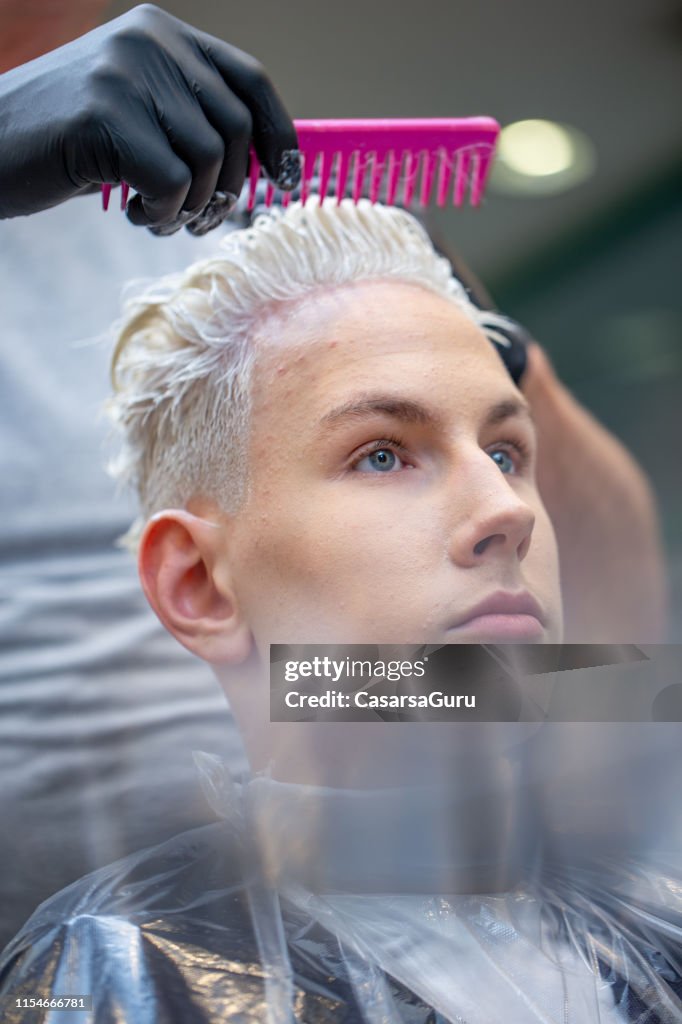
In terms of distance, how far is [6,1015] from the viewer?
0.94 meters

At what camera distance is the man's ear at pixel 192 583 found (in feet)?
3.52

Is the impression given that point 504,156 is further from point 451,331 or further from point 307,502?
point 307,502

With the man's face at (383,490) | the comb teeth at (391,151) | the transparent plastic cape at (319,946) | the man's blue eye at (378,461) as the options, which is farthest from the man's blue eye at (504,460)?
the transparent plastic cape at (319,946)

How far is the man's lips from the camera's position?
98 centimetres

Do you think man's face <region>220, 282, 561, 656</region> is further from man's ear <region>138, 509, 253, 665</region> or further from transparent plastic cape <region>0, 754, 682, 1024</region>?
transparent plastic cape <region>0, 754, 682, 1024</region>

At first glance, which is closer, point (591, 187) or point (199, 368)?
point (199, 368)

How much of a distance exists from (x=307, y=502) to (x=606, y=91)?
794 millimetres

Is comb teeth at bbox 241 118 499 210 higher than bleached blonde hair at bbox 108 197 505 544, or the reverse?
comb teeth at bbox 241 118 499 210

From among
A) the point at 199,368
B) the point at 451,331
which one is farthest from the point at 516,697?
the point at 199,368

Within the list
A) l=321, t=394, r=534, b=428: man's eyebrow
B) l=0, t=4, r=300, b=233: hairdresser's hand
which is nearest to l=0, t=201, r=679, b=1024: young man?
l=321, t=394, r=534, b=428: man's eyebrow

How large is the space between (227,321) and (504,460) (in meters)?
0.38

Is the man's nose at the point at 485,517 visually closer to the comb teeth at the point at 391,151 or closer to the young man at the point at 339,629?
the young man at the point at 339,629

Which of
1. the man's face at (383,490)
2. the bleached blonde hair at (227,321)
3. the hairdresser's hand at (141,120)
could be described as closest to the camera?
the hairdresser's hand at (141,120)

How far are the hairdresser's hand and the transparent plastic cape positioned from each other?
2.25ft
